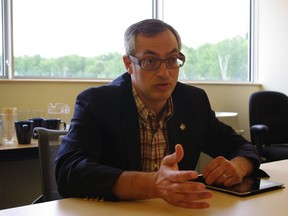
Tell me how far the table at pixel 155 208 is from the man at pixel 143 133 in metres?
0.04

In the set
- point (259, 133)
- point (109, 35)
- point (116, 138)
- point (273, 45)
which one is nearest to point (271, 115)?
point (259, 133)

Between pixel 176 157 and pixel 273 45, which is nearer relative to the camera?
pixel 176 157

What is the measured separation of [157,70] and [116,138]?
1.00 feet

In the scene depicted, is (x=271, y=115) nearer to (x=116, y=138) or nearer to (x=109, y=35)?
(x=109, y=35)

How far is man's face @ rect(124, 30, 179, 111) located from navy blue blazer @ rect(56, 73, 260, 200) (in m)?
0.09

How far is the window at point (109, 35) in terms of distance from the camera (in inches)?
133

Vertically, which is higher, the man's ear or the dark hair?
the dark hair

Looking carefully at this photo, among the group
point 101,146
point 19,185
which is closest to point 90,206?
point 101,146

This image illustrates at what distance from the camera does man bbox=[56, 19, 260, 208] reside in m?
1.16

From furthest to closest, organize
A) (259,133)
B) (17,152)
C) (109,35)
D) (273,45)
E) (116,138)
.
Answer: (273,45) < (109,35) < (259,133) < (17,152) < (116,138)

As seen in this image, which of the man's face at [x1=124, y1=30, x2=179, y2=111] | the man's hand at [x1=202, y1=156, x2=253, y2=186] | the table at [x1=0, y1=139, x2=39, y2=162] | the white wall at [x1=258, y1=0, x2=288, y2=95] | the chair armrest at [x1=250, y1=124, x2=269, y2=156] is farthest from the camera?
the white wall at [x1=258, y1=0, x2=288, y2=95]

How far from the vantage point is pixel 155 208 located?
1.05m

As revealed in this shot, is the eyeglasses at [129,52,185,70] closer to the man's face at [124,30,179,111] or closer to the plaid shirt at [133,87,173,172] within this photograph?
the man's face at [124,30,179,111]

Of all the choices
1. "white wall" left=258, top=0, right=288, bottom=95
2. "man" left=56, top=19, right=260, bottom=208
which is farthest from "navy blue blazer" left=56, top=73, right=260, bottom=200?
"white wall" left=258, top=0, right=288, bottom=95
